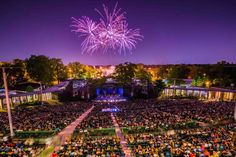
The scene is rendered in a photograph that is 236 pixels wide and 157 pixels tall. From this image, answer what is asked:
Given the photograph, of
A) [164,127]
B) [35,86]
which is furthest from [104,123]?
[35,86]

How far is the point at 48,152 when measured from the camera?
654 inches

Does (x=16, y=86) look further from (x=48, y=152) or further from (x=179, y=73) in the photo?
(x=179, y=73)

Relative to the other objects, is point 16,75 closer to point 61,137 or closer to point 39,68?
point 39,68

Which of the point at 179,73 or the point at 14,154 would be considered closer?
the point at 14,154

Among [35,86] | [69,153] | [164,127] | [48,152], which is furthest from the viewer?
[35,86]

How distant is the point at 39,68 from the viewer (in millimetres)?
60156

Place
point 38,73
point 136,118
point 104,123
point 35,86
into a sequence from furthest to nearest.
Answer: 1. point 35,86
2. point 38,73
3. point 136,118
4. point 104,123

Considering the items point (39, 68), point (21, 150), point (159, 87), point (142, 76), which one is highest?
point (39, 68)

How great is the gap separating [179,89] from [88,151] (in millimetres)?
52726

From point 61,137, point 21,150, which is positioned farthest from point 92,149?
point 61,137

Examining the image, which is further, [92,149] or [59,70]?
[59,70]

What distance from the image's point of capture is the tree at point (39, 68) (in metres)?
60.2

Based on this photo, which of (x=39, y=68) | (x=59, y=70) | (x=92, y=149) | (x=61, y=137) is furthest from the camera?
(x=59, y=70)

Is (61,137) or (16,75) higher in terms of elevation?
(16,75)
